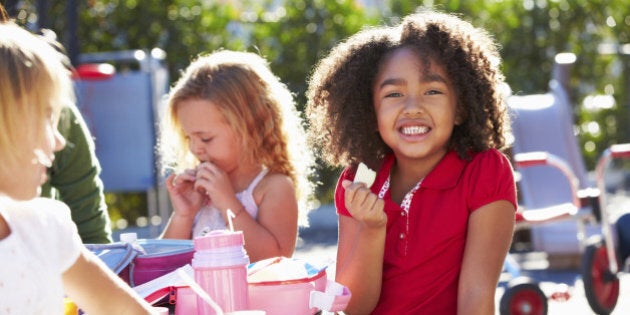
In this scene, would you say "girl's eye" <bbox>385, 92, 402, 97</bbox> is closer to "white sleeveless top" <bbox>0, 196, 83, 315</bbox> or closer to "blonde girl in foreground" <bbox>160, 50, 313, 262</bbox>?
"blonde girl in foreground" <bbox>160, 50, 313, 262</bbox>

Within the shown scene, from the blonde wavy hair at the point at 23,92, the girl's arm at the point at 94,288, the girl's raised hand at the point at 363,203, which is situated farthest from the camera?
the girl's raised hand at the point at 363,203

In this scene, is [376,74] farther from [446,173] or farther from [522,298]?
[522,298]

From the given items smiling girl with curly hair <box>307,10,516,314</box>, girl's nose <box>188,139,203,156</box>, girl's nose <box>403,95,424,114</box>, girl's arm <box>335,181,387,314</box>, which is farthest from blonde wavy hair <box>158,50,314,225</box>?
girl's nose <box>403,95,424,114</box>

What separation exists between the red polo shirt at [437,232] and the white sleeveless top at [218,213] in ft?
1.86

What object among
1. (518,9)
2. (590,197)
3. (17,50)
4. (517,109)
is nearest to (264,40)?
(518,9)

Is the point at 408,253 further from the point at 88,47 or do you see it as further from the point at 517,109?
the point at 88,47

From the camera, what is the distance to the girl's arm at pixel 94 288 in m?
1.69

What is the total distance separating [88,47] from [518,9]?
3.99m

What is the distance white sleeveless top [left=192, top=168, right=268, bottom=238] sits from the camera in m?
3.05

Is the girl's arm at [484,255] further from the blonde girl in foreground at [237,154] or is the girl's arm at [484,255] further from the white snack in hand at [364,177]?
the blonde girl in foreground at [237,154]

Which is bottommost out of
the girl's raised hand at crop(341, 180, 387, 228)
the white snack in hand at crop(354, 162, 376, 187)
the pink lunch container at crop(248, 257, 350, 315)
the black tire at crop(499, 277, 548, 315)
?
the black tire at crop(499, 277, 548, 315)

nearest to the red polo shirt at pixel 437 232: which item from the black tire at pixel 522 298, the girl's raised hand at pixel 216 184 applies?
the girl's raised hand at pixel 216 184

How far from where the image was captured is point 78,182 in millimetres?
3174

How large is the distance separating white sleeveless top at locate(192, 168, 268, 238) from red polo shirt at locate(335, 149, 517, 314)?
57 cm
